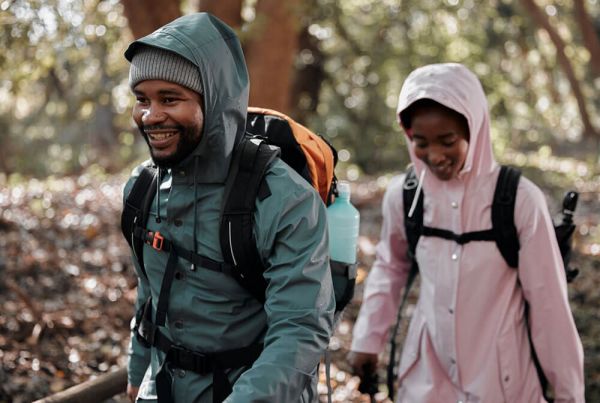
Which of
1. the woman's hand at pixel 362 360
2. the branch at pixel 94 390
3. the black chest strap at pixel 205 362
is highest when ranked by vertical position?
the black chest strap at pixel 205 362

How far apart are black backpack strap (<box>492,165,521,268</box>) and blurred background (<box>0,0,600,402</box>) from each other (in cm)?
290

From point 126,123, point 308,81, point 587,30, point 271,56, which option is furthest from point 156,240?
point 587,30

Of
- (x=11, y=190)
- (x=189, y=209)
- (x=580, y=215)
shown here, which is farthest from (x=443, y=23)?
(x=189, y=209)

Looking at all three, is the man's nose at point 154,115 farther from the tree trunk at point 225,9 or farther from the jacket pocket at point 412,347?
the tree trunk at point 225,9

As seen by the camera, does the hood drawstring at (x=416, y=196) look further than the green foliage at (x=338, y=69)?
No

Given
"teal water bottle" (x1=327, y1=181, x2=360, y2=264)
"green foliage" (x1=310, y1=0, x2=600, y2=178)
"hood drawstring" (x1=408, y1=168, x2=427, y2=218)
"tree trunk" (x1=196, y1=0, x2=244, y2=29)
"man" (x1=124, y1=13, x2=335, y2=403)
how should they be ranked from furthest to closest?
"green foliage" (x1=310, y1=0, x2=600, y2=178) → "tree trunk" (x1=196, y1=0, x2=244, y2=29) → "hood drawstring" (x1=408, y1=168, x2=427, y2=218) → "teal water bottle" (x1=327, y1=181, x2=360, y2=264) → "man" (x1=124, y1=13, x2=335, y2=403)

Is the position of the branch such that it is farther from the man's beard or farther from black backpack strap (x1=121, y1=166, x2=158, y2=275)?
the man's beard

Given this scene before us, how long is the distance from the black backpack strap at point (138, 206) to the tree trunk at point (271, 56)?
585cm

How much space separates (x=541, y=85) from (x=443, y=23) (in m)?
20.9

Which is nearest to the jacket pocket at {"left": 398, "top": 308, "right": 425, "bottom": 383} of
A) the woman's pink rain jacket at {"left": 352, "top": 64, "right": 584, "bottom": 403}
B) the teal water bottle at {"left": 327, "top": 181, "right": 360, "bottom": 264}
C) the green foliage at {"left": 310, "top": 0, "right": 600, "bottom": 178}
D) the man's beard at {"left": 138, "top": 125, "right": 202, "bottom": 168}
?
the woman's pink rain jacket at {"left": 352, "top": 64, "right": 584, "bottom": 403}

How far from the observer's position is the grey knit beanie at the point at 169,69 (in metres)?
2.46

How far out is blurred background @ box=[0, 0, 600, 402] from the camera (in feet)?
20.9

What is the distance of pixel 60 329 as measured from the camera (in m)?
6.20

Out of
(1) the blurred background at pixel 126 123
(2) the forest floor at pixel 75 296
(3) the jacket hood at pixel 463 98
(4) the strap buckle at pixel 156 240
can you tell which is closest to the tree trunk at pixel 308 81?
(1) the blurred background at pixel 126 123
